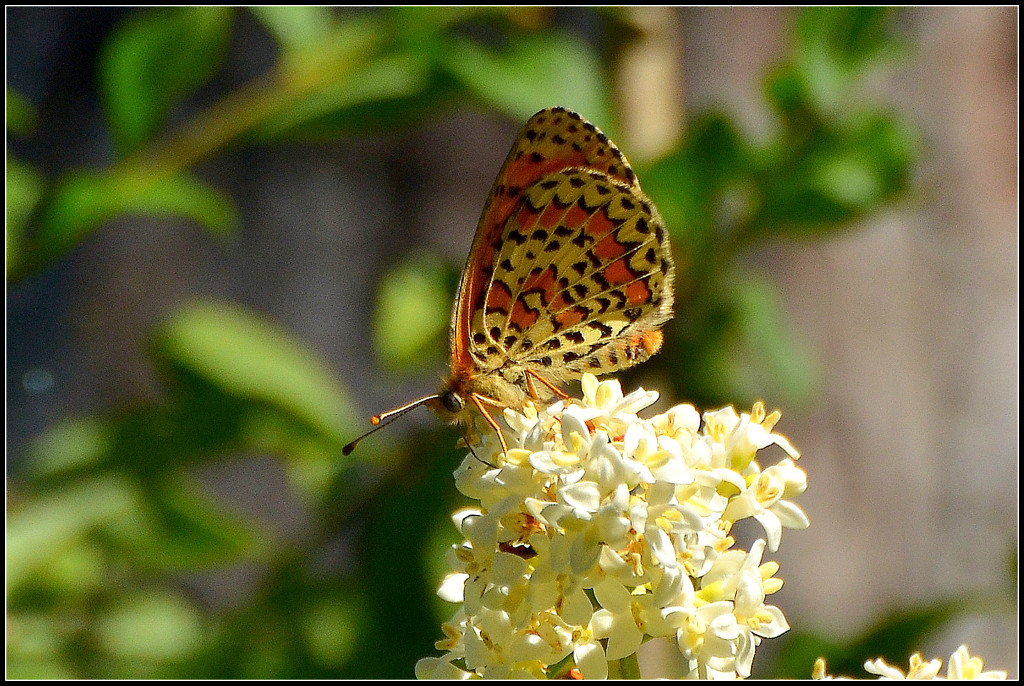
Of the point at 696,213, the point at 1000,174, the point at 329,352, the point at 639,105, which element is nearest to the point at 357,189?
the point at 329,352

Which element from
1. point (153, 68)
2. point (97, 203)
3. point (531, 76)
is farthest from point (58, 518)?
point (531, 76)

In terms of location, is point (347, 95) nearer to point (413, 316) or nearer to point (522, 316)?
point (413, 316)

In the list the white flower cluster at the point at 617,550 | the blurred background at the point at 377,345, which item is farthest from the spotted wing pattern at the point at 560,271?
the white flower cluster at the point at 617,550

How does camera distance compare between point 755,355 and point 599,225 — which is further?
point 755,355

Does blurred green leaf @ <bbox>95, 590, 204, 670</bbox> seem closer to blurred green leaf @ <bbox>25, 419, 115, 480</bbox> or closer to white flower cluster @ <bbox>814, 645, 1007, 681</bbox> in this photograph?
blurred green leaf @ <bbox>25, 419, 115, 480</bbox>

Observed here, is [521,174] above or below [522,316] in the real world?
above

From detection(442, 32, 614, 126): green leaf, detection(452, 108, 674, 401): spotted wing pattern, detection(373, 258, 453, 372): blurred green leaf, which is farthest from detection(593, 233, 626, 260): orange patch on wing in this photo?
detection(373, 258, 453, 372): blurred green leaf
